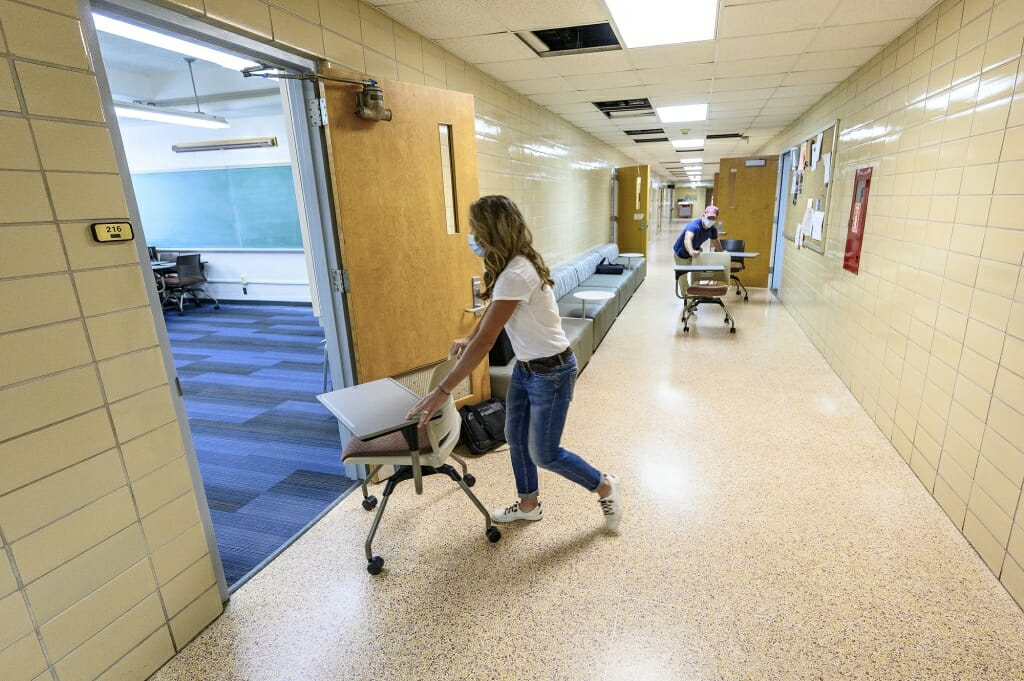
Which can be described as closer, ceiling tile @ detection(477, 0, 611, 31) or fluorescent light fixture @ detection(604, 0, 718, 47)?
ceiling tile @ detection(477, 0, 611, 31)

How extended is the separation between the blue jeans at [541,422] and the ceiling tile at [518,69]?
2850 millimetres

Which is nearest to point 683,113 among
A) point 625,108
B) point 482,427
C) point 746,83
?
point 625,108

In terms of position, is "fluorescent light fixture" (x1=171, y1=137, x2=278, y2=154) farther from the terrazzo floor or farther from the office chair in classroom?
the office chair in classroom

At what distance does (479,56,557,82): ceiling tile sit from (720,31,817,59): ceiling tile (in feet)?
4.31

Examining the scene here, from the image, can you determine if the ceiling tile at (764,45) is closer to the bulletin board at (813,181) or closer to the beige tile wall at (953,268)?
the beige tile wall at (953,268)

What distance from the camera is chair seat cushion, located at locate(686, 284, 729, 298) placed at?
5684 mm

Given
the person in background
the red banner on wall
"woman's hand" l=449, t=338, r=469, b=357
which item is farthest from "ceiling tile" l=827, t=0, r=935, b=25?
the person in background

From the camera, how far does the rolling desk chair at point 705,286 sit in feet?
18.8

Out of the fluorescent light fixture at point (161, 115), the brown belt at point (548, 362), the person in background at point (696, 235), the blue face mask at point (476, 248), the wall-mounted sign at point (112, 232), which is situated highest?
the fluorescent light fixture at point (161, 115)

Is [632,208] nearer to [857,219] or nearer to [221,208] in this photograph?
[857,219]

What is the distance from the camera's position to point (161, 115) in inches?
232

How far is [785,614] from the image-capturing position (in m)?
1.87

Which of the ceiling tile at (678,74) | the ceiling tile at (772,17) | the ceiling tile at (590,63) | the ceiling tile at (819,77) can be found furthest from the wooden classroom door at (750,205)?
the ceiling tile at (772,17)

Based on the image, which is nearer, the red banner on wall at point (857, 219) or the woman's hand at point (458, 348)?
the woman's hand at point (458, 348)
